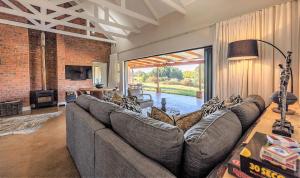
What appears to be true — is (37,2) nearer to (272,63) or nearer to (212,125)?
(212,125)

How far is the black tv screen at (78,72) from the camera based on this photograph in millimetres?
6350

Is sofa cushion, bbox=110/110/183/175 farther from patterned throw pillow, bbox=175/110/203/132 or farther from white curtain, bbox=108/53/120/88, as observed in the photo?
white curtain, bbox=108/53/120/88

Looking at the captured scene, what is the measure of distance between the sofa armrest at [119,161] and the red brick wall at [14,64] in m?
5.42

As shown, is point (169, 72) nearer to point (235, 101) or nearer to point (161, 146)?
point (235, 101)

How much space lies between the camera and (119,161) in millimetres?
875

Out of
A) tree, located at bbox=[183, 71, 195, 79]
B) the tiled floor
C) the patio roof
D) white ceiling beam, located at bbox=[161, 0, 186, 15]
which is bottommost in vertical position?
the tiled floor

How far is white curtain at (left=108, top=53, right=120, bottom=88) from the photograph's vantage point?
684cm

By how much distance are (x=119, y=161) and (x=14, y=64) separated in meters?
5.87

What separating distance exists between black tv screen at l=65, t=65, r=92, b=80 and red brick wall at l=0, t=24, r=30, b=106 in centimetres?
143

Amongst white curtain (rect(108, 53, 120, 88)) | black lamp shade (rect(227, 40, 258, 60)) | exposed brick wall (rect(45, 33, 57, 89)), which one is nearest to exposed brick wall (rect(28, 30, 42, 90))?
exposed brick wall (rect(45, 33, 57, 89))

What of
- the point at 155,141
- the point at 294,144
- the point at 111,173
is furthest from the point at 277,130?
the point at 111,173

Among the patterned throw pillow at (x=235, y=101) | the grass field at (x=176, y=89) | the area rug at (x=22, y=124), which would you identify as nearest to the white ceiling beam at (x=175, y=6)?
the patterned throw pillow at (x=235, y=101)

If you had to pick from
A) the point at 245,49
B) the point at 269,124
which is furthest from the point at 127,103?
the point at 245,49

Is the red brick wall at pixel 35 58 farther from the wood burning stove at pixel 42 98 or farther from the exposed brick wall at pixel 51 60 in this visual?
the wood burning stove at pixel 42 98
